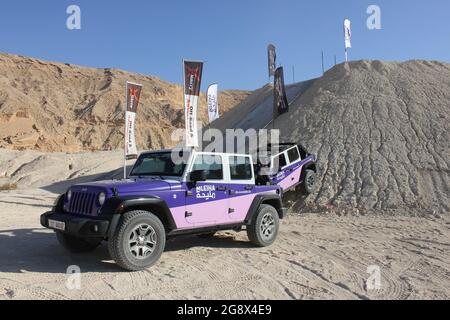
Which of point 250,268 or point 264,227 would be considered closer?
point 250,268

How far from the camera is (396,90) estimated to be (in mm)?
22266

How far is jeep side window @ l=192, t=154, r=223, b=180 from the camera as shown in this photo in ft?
24.8

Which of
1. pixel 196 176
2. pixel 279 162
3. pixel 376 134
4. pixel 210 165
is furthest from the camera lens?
pixel 376 134

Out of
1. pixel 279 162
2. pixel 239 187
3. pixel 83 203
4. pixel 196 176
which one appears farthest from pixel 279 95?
pixel 83 203

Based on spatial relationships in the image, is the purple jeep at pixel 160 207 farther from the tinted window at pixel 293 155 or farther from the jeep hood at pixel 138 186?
the tinted window at pixel 293 155

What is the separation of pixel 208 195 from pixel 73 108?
2546 inches

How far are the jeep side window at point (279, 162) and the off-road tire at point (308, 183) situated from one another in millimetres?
1096

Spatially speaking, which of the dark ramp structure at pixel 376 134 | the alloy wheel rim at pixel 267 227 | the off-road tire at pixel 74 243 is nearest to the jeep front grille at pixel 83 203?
the off-road tire at pixel 74 243

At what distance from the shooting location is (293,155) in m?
14.3

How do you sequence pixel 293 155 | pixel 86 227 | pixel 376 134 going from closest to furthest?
1. pixel 86 227
2. pixel 293 155
3. pixel 376 134

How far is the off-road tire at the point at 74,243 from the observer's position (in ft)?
24.9

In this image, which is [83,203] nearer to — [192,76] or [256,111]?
[192,76]

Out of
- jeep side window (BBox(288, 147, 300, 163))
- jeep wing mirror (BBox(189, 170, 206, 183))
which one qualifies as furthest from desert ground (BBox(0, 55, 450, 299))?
jeep side window (BBox(288, 147, 300, 163))
